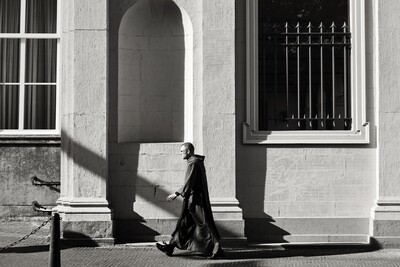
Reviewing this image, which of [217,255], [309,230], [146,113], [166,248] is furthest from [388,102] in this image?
[166,248]

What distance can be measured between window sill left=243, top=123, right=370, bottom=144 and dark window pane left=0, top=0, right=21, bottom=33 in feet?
15.8

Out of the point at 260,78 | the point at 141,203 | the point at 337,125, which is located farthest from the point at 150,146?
the point at 337,125

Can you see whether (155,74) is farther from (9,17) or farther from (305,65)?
(9,17)

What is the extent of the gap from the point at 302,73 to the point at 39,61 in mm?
4821

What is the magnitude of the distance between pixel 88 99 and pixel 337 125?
13.6 feet

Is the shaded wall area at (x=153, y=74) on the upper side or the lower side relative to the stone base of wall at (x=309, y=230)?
upper

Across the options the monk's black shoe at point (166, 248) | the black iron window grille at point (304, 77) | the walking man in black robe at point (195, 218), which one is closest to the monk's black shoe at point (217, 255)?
the walking man in black robe at point (195, 218)

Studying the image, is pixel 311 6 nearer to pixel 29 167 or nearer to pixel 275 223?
pixel 275 223

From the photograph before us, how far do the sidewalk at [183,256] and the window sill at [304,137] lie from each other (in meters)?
1.71

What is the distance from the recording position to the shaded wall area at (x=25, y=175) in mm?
15727

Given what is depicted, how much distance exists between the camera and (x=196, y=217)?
1318 centimetres

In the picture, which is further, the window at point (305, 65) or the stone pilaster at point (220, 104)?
the window at point (305, 65)

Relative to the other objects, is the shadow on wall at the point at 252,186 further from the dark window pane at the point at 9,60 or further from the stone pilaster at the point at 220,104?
the dark window pane at the point at 9,60

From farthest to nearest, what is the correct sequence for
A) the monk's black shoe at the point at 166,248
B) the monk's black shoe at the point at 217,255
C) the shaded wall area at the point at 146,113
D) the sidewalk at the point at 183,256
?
the shaded wall area at the point at 146,113 → the monk's black shoe at the point at 166,248 → the monk's black shoe at the point at 217,255 → the sidewalk at the point at 183,256
